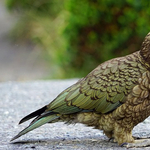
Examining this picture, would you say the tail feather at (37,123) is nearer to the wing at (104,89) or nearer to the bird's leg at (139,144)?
the wing at (104,89)

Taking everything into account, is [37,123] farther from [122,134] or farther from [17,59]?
[17,59]

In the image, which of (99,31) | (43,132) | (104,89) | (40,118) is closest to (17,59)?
(99,31)

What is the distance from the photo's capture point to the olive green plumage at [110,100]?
4215 mm

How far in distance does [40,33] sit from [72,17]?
12.9 feet

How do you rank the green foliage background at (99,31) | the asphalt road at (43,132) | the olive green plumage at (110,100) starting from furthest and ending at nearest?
the green foliage background at (99,31), the asphalt road at (43,132), the olive green plumage at (110,100)

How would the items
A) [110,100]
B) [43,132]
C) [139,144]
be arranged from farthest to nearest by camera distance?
[43,132] → [139,144] → [110,100]

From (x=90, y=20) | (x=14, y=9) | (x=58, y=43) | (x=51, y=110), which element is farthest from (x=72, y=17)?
(x=51, y=110)

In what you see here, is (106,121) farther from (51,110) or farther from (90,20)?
(90,20)

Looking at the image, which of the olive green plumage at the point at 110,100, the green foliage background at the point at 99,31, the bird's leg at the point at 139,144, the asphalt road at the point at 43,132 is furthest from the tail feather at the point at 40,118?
the green foliage background at the point at 99,31

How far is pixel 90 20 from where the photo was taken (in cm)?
1061

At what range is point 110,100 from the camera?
4.29 m

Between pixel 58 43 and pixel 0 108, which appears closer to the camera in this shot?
pixel 0 108

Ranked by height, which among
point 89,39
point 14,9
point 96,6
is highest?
point 14,9

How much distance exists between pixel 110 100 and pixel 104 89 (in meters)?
0.14
